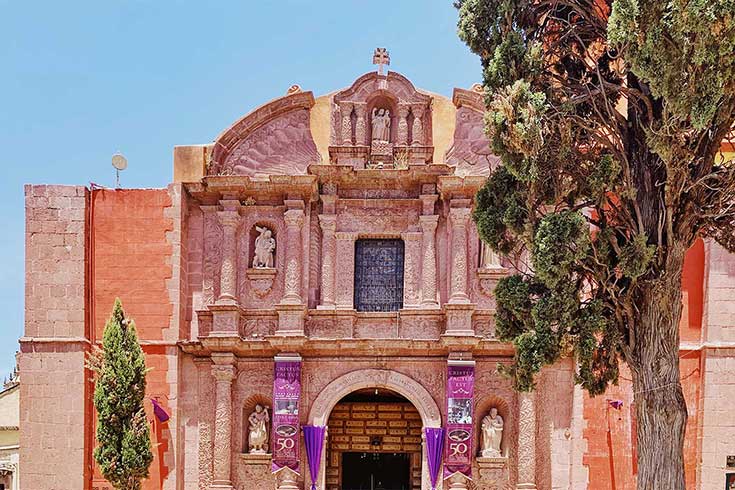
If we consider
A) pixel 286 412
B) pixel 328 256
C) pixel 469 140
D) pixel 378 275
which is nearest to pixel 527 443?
pixel 378 275

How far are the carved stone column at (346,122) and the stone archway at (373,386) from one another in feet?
14.2

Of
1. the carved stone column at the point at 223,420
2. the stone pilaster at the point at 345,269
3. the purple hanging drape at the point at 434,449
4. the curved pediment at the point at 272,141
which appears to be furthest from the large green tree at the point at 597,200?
the carved stone column at the point at 223,420

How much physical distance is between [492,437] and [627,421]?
240cm

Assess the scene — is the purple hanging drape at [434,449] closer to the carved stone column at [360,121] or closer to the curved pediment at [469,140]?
the curved pediment at [469,140]

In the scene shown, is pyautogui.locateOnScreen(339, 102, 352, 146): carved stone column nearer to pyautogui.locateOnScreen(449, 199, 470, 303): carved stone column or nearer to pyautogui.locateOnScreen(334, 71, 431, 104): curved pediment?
pyautogui.locateOnScreen(334, 71, 431, 104): curved pediment

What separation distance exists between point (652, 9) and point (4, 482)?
72.0ft

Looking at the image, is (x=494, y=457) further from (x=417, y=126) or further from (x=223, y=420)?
(x=417, y=126)

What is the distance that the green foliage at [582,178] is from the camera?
10297mm

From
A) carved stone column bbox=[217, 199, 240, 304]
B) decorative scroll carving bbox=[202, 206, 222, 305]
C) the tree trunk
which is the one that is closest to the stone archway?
carved stone column bbox=[217, 199, 240, 304]

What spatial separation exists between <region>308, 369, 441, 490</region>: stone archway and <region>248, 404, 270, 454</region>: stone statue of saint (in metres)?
0.84

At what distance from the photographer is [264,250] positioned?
57.1 ft

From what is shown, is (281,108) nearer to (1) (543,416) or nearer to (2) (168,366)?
(2) (168,366)

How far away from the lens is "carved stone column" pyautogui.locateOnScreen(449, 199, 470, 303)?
16.9 metres

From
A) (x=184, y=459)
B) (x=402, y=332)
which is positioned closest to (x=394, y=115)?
(x=402, y=332)
